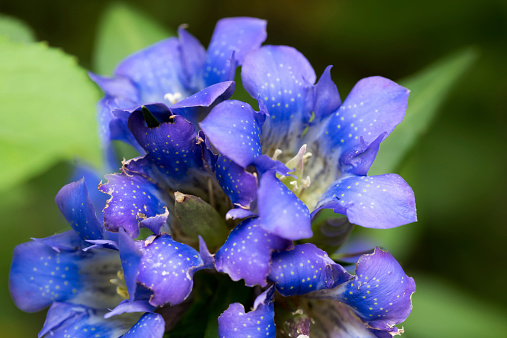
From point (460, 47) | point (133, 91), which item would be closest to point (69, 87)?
point (133, 91)

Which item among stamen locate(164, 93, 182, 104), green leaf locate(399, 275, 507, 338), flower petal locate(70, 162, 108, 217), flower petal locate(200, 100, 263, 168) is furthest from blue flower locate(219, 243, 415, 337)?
green leaf locate(399, 275, 507, 338)

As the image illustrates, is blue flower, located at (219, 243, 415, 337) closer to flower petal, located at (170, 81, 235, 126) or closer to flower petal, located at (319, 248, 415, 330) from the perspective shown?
flower petal, located at (319, 248, 415, 330)

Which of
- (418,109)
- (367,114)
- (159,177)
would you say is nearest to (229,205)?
(159,177)

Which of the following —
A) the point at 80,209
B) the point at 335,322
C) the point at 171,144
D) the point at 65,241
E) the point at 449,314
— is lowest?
the point at 449,314

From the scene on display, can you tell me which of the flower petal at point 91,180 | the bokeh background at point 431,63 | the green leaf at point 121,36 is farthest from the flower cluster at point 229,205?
the bokeh background at point 431,63

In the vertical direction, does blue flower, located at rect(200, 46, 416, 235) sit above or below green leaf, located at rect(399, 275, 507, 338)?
above

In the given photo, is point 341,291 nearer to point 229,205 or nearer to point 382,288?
point 382,288
